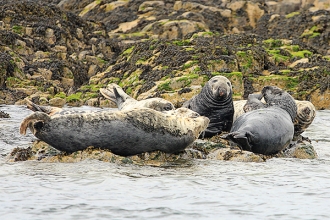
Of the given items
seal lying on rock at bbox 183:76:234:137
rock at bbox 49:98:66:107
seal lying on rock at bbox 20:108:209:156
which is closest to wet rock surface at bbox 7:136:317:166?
seal lying on rock at bbox 20:108:209:156

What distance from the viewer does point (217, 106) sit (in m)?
12.3

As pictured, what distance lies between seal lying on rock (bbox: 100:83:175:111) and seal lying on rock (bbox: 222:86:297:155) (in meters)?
1.26

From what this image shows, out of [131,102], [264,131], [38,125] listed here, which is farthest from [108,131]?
[131,102]

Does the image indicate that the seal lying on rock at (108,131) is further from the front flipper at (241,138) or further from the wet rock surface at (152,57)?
the wet rock surface at (152,57)

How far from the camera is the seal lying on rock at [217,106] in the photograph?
12.0 meters

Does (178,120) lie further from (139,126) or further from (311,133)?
(311,133)

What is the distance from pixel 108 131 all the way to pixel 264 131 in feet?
9.14

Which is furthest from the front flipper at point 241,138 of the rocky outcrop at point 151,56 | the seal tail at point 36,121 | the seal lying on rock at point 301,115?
the rocky outcrop at point 151,56

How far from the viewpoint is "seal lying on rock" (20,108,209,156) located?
877cm

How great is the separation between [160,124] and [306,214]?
11.2 feet

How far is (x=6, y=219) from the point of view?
5746mm

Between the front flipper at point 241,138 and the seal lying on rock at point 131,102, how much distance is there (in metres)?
1.32

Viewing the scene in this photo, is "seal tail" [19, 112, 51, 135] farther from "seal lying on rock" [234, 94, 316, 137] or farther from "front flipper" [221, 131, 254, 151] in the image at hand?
"seal lying on rock" [234, 94, 316, 137]

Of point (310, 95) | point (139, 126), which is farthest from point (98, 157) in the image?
point (310, 95)
